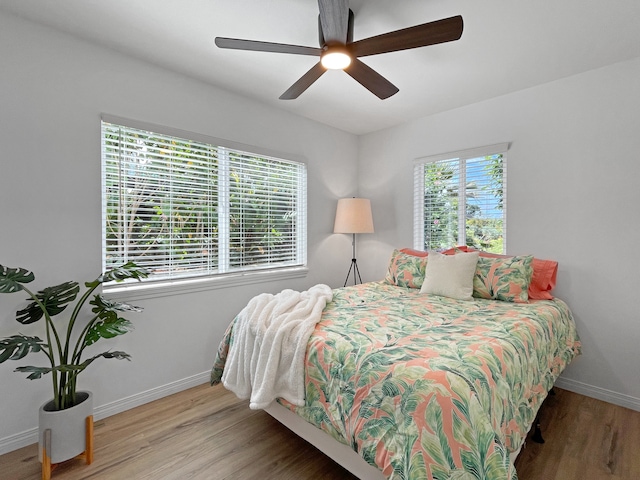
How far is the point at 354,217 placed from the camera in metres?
3.59

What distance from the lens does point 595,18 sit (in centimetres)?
188

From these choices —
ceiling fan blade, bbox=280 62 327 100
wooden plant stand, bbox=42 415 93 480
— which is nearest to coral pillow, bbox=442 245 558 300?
ceiling fan blade, bbox=280 62 327 100

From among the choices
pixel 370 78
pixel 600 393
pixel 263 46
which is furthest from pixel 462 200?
pixel 263 46

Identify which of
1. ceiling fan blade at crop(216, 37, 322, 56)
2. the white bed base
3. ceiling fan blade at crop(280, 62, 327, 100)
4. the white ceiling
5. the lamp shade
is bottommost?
the white bed base

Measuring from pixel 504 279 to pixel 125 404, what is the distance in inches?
119

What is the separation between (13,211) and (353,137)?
342cm

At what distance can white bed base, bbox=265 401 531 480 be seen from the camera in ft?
4.70

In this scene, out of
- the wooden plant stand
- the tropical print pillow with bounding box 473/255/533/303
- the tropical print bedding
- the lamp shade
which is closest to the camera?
the tropical print bedding

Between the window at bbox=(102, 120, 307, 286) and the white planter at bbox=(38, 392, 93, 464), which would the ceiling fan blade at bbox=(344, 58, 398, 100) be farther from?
the white planter at bbox=(38, 392, 93, 464)

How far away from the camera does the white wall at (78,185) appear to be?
1.88 meters

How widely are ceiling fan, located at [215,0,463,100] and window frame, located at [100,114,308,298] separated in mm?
1070

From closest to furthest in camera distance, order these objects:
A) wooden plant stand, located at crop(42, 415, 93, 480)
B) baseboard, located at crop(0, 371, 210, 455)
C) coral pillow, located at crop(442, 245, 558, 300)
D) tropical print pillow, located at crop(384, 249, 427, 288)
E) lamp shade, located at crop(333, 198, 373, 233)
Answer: wooden plant stand, located at crop(42, 415, 93, 480) → baseboard, located at crop(0, 371, 210, 455) → coral pillow, located at crop(442, 245, 558, 300) → tropical print pillow, located at crop(384, 249, 427, 288) → lamp shade, located at crop(333, 198, 373, 233)

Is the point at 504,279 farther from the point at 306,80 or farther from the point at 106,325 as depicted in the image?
the point at 106,325

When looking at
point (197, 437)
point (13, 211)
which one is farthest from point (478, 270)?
point (13, 211)
